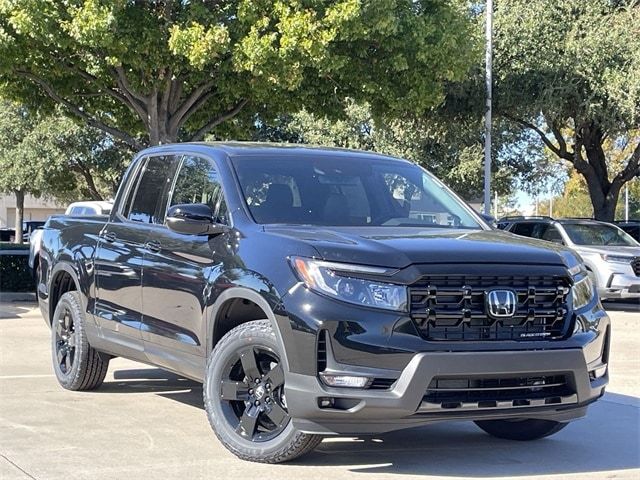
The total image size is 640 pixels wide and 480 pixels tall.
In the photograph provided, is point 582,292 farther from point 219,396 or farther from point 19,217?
point 19,217

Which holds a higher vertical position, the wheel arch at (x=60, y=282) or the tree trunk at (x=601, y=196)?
the tree trunk at (x=601, y=196)

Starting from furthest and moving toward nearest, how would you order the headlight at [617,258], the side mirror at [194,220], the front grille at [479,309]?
1. the headlight at [617,258]
2. the side mirror at [194,220]
3. the front grille at [479,309]

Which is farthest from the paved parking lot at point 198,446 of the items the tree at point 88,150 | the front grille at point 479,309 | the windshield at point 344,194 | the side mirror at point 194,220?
the tree at point 88,150

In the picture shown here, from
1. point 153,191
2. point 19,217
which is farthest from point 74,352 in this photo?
point 19,217

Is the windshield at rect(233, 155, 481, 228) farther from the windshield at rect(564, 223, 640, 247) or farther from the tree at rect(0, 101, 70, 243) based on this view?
the tree at rect(0, 101, 70, 243)

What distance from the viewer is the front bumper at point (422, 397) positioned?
527 centimetres

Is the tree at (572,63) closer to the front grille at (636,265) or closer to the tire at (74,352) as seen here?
the front grille at (636,265)

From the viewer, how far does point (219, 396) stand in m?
6.05

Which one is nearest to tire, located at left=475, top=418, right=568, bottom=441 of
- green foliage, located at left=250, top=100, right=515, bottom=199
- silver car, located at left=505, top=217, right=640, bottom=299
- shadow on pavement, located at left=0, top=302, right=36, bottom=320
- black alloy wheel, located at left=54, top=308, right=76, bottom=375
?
black alloy wheel, located at left=54, top=308, right=76, bottom=375

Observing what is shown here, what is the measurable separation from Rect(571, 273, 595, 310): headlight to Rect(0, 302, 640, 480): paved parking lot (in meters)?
1.00

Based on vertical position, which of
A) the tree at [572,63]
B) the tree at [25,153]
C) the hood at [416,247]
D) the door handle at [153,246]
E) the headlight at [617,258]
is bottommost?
the headlight at [617,258]

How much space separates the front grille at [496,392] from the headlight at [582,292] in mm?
500

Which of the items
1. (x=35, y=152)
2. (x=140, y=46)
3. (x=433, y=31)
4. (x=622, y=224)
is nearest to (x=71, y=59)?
(x=140, y=46)

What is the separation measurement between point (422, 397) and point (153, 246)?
2.53m
